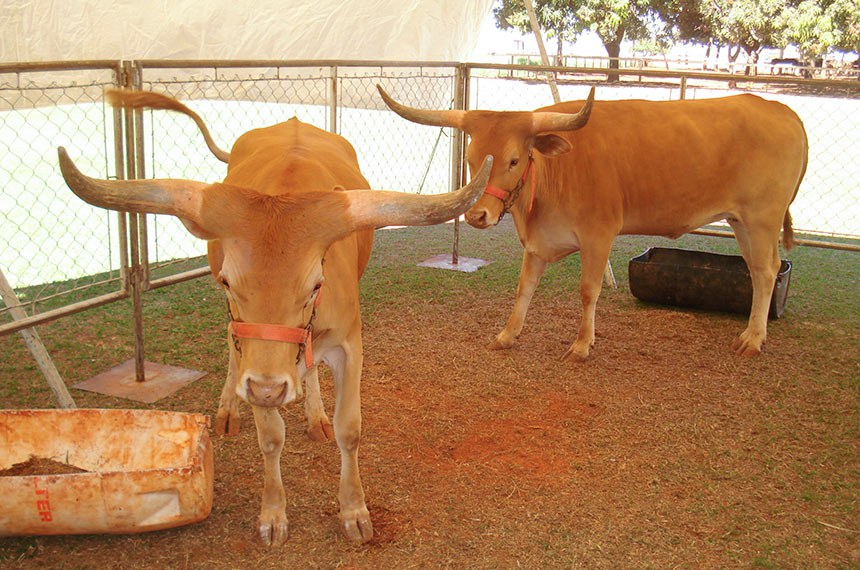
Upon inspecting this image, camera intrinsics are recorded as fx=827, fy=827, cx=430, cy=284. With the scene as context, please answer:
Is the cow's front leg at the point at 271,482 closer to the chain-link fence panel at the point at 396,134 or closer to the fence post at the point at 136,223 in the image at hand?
the fence post at the point at 136,223

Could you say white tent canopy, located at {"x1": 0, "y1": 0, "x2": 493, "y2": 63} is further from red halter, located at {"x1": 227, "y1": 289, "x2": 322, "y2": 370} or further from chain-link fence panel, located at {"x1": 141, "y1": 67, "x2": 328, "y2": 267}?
red halter, located at {"x1": 227, "y1": 289, "x2": 322, "y2": 370}

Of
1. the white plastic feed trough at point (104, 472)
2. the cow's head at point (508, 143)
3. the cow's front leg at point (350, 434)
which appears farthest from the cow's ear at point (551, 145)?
the white plastic feed trough at point (104, 472)

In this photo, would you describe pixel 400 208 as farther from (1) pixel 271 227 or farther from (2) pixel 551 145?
(2) pixel 551 145

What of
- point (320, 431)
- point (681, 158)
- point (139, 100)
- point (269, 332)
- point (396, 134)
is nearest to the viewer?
point (269, 332)

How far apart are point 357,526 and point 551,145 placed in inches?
109

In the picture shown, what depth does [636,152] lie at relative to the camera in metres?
5.73

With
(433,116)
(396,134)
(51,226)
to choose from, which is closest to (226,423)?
(433,116)

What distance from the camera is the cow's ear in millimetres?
5148

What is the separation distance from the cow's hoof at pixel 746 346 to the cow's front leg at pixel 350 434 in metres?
3.36

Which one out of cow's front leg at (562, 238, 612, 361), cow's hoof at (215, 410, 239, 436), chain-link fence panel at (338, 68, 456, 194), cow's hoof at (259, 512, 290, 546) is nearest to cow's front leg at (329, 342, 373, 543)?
cow's hoof at (259, 512, 290, 546)

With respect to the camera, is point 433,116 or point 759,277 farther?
point 759,277

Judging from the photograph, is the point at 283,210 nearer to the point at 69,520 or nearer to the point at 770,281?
the point at 69,520

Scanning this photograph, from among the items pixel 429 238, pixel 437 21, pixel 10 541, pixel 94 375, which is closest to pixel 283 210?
pixel 10 541

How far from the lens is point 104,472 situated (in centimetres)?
318
